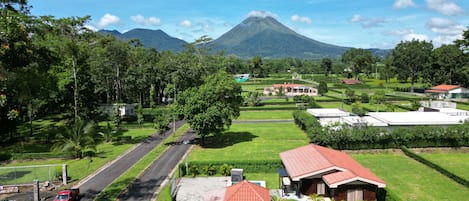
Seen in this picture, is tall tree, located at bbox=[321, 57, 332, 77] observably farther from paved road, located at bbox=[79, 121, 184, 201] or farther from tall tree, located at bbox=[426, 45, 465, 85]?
paved road, located at bbox=[79, 121, 184, 201]

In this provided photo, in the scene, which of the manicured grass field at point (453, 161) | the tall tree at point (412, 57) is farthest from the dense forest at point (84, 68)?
the manicured grass field at point (453, 161)

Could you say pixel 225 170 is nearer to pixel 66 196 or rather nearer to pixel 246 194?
pixel 246 194

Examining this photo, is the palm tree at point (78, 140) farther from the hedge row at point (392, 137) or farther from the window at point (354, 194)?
the window at point (354, 194)

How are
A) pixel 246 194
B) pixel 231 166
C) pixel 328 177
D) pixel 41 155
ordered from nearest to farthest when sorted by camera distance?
pixel 246 194, pixel 328 177, pixel 231 166, pixel 41 155

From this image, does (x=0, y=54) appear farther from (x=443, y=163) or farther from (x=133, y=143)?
(x=443, y=163)

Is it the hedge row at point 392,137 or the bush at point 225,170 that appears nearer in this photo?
Result: the bush at point 225,170

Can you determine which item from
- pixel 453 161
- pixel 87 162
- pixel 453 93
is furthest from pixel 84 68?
pixel 453 93
